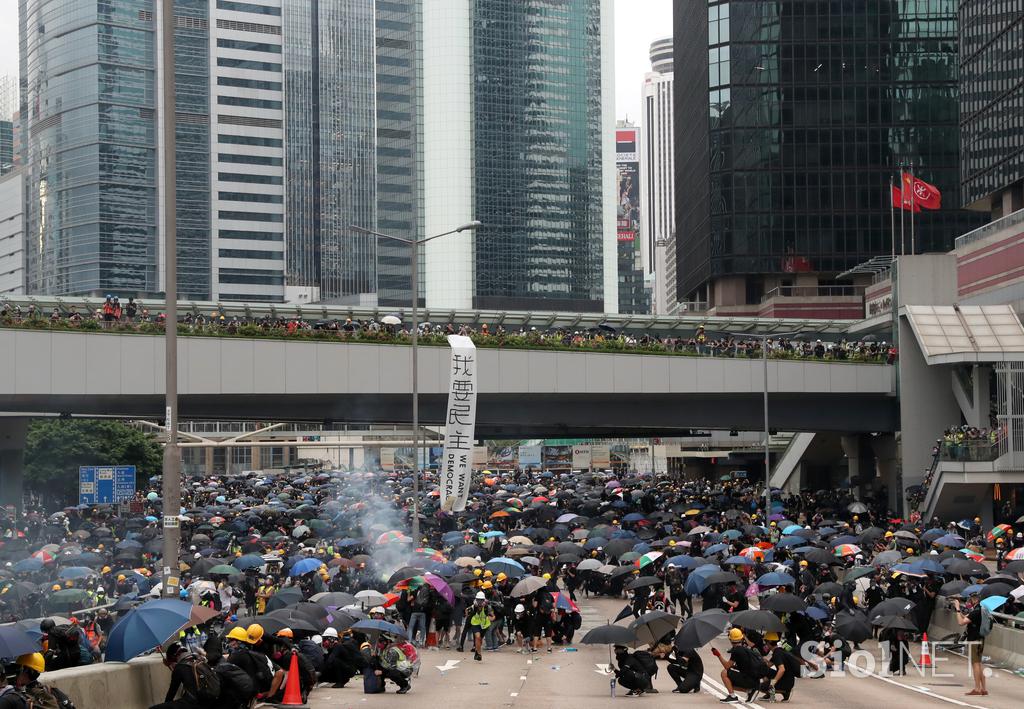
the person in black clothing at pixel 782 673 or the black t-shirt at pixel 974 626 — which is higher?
the black t-shirt at pixel 974 626

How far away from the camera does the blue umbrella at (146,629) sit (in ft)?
47.0

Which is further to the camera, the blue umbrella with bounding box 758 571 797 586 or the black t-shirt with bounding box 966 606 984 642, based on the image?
the blue umbrella with bounding box 758 571 797 586

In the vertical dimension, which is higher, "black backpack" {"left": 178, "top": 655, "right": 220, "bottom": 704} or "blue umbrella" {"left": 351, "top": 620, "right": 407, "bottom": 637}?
"black backpack" {"left": 178, "top": 655, "right": 220, "bottom": 704}

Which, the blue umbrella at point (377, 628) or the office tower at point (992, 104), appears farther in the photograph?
the office tower at point (992, 104)

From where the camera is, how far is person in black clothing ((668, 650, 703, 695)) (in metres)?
19.3

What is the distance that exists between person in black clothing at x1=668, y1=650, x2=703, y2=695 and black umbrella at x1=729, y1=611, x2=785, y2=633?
775 mm

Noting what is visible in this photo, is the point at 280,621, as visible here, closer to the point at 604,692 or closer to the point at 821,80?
the point at 604,692

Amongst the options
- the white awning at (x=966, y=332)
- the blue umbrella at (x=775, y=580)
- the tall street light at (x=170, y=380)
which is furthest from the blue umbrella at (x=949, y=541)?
the tall street light at (x=170, y=380)

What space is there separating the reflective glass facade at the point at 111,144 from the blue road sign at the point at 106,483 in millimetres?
120471

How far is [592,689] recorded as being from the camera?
65.7ft

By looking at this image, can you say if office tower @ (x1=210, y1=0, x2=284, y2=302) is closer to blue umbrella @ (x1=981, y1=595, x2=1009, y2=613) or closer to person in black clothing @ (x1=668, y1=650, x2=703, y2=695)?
blue umbrella @ (x1=981, y1=595, x2=1009, y2=613)

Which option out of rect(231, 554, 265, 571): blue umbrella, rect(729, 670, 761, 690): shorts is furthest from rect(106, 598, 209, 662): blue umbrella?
rect(231, 554, 265, 571): blue umbrella

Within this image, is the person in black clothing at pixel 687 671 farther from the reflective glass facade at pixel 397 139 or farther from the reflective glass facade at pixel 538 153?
the reflective glass facade at pixel 538 153

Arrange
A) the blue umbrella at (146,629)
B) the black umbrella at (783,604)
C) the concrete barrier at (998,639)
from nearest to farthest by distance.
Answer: the blue umbrella at (146,629), the black umbrella at (783,604), the concrete barrier at (998,639)
